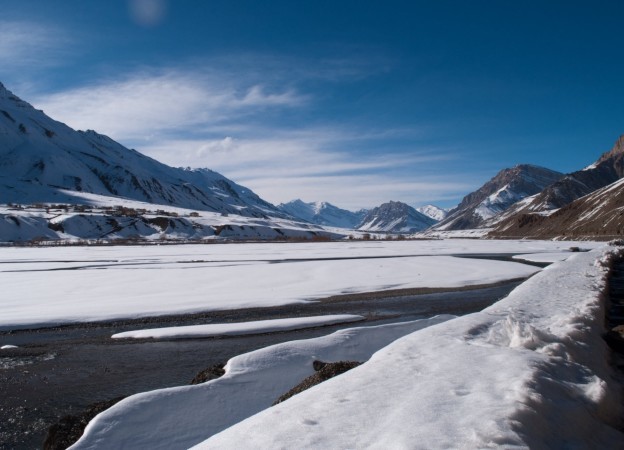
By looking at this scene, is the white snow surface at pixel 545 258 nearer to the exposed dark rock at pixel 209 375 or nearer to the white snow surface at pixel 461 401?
the white snow surface at pixel 461 401

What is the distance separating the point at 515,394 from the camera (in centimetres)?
634

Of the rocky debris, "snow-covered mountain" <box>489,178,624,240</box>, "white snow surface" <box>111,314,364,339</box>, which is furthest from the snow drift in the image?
"snow-covered mountain" <box>489,178,624,240</box>

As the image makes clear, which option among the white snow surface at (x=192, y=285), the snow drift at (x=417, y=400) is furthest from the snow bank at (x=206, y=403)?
the white snow surface at (x=192, y=285)

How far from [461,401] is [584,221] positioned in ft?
508

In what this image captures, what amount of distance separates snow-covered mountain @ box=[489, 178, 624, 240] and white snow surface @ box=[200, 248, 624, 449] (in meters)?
111

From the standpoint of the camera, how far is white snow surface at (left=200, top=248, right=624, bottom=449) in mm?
5266

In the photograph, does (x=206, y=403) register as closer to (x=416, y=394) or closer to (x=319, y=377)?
(x=319, y=377)

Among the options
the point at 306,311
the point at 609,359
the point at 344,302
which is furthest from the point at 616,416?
the point at 344,302

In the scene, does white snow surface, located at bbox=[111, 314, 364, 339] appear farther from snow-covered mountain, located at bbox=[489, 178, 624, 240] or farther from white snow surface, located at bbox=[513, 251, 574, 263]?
snow-covered mountain, located at bbox=[489, 178, 624, 240]

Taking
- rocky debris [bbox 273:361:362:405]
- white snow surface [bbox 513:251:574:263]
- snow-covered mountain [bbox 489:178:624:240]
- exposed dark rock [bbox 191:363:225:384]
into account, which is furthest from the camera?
snow-covered mountain [bbox 489:178:624:240]

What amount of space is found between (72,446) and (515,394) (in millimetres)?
6863

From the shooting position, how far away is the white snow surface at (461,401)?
527cm

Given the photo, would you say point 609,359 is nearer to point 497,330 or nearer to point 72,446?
point 497,330

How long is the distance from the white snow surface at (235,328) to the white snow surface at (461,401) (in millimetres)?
7431
